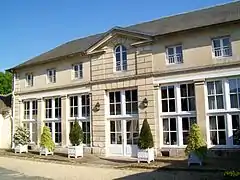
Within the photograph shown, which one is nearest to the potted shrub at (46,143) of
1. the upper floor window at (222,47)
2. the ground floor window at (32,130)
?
the ground floor window at (32,130)

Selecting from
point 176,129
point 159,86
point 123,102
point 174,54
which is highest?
point 174,54

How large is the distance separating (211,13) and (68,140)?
11.8 meters

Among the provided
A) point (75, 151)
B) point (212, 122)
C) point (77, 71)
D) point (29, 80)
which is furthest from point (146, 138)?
point (29, 80)

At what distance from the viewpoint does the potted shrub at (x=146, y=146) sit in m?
14.9

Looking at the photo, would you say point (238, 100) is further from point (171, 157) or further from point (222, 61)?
point (171, 157)

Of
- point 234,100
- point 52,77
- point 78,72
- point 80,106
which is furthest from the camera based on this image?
point 52,77

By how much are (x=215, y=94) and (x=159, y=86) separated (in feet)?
9.88

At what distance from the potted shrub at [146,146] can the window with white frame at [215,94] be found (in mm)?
3306

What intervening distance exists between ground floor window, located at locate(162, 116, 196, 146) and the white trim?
1.95 m

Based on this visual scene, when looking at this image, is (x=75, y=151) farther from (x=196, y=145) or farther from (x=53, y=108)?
(x=196, y=145)

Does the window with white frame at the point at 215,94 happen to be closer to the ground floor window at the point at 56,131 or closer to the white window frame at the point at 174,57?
the white window frame at the point at 174,57

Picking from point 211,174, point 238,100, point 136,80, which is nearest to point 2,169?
point 136,80

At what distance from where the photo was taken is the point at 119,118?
17.7m

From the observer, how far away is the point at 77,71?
2027cm
